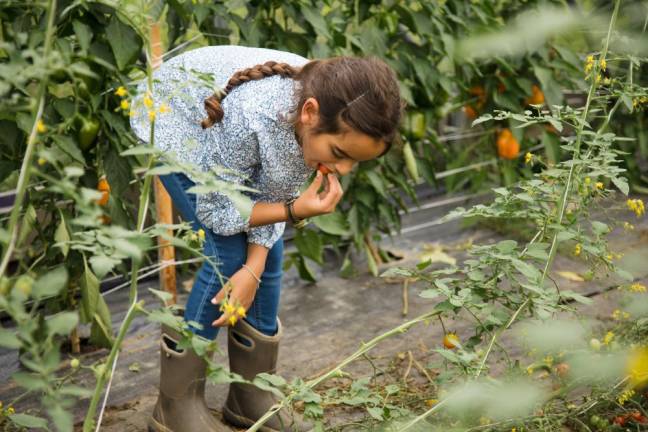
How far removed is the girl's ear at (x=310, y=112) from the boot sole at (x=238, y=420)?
746 mm

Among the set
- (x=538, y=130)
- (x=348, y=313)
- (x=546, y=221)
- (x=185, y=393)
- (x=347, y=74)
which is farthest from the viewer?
(x=538, y=130)

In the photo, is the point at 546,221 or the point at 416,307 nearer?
the point at 546,221

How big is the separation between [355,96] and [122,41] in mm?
618

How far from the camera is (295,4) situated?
7.83 ft

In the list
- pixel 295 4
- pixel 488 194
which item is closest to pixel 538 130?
pixel 488 194

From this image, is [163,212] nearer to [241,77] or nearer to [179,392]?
[179,392]

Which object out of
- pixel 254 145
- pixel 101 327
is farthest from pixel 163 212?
pixel 254 145

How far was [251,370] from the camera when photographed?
1.95 m

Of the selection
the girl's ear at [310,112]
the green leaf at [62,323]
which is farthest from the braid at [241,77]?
the green leaf at [62,323]

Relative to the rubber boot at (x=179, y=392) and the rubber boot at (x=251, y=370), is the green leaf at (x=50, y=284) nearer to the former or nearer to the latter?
the rubber boot at (x=179, y=392)

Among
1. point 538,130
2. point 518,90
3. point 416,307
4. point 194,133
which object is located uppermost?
point 194,133

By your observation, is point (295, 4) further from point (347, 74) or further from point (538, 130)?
point (538, 130)

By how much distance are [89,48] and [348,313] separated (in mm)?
1185

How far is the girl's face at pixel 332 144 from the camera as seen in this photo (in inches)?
61.6
